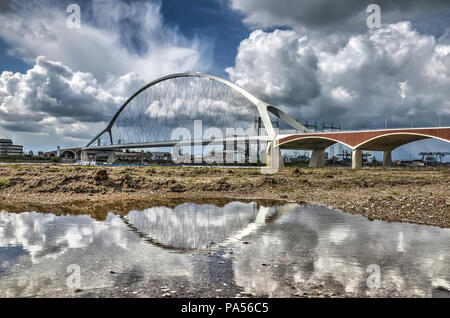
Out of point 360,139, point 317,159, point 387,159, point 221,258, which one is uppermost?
point 360,139

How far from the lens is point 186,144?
96.3 meters

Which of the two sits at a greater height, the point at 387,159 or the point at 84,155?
the point at 84,155

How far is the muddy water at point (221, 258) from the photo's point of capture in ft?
19.1

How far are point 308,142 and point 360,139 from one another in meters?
14.3

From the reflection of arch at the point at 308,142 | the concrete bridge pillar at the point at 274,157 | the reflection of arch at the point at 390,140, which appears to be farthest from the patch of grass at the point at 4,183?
the reflection of arch at the point at 390,140

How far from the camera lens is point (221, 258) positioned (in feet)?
25.2

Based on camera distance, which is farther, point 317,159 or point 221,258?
point 317,159

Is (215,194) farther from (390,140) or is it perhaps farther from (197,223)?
(390,140)

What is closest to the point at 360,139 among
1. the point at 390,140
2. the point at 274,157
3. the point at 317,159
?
the point at 390,140

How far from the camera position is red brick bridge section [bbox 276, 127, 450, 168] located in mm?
59281

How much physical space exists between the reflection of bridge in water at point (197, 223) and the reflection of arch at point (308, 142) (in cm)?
5799
